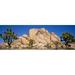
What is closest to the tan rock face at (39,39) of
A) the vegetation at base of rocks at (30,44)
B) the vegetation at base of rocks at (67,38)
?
the vegetation at base of rocks at (30,44)

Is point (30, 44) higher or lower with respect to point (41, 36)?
lower

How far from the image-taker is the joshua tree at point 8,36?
3.77m

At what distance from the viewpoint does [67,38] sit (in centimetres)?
376

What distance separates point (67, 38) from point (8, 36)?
4.40ft

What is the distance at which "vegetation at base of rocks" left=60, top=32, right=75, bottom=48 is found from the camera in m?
3.73

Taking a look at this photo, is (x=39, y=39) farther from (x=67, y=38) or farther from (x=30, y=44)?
(x=67, y=38)

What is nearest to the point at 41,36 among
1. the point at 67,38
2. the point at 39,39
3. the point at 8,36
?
the point at 39,39

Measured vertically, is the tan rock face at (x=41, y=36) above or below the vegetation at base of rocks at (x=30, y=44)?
above

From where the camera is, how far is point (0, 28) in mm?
3738

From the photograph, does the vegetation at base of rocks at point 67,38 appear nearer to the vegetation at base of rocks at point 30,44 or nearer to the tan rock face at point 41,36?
the tan rock face at point 41,36

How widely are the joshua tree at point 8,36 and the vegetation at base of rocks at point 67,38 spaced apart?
1.08 m

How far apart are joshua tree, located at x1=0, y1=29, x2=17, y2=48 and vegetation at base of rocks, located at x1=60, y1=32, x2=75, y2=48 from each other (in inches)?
42.6
